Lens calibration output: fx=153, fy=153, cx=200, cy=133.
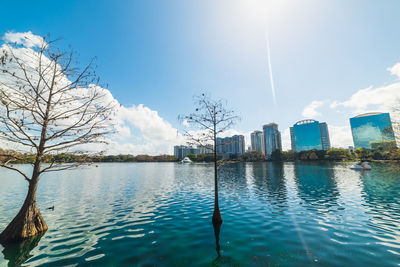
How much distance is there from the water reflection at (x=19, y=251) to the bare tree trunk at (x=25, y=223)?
0.36 m

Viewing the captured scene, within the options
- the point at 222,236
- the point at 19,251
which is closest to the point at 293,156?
the point at 222,236

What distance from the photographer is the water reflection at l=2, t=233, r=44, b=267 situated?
6957 mm

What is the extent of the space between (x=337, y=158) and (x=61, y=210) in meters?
175

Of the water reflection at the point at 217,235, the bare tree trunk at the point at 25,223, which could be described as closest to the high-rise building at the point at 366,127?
the water reflection at the point at 217,235

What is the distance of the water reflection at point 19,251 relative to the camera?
22.8 ft

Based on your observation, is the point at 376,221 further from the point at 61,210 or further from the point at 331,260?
the point at 61,210

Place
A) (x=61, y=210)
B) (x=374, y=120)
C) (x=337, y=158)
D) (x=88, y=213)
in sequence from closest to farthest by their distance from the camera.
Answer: (x=88, y=213) → (x=61, y=210) → (x=337, y=158) → (x=374, y=120)

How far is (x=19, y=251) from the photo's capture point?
7621mm

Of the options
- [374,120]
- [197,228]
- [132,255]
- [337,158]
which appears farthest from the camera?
[374,120]

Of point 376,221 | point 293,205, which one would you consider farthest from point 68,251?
point 376,221

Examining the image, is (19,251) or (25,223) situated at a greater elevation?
(25,223)

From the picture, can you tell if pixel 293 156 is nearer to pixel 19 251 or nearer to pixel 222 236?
pixel 222 236

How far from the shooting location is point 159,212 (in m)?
14.6

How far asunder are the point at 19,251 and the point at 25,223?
5.37 feet
